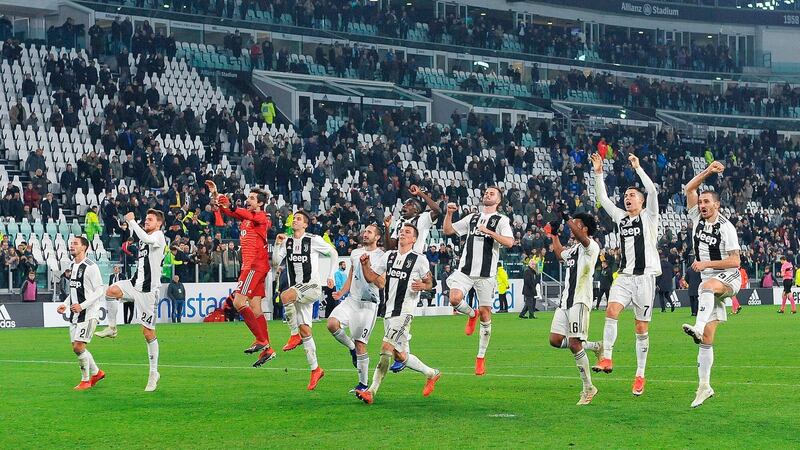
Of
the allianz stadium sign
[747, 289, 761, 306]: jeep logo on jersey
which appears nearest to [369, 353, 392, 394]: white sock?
[747, 289, 761, 306]: jeep logo on jersey

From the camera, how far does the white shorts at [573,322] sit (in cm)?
1561

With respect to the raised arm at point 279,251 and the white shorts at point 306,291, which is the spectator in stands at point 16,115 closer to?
the raised arm at point 279,251

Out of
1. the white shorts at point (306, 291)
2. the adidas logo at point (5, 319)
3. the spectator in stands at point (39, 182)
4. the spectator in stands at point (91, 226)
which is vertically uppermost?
the white shorts at point (306, 291)

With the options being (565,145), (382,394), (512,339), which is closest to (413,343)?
(512,339)

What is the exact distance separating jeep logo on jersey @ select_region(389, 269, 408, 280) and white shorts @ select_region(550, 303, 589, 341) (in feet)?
6.25

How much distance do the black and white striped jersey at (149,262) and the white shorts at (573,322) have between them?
5.82 m

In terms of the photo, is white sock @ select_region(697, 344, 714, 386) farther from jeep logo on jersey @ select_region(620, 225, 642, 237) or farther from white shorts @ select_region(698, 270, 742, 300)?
jeep logo on jersey @ select_region(620, 225, 642, 237)

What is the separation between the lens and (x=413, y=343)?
2828 centimetres

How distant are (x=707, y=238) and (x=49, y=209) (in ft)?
92.9

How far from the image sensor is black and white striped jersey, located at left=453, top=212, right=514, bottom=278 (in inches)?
803

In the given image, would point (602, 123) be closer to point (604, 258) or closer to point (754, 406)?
point (604, 258)

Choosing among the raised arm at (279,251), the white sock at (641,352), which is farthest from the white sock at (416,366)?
the raised arm at (279,251)

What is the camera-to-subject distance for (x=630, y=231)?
55.0 ft

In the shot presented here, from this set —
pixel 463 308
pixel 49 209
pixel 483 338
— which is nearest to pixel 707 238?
pixel 483 338
